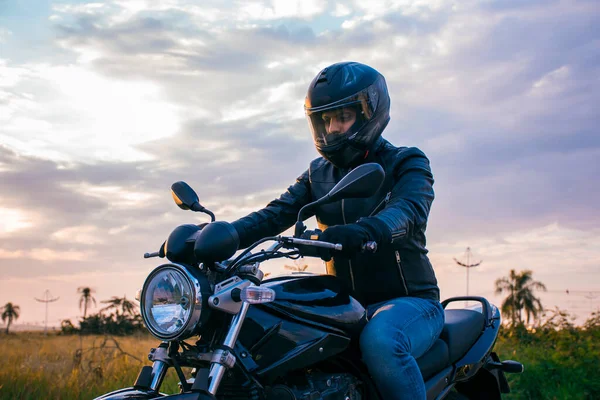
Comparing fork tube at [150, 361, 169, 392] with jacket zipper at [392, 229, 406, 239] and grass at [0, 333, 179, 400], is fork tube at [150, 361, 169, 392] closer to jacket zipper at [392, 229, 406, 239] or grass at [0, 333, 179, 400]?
jacket zipper at [392, 229, 406, 239]

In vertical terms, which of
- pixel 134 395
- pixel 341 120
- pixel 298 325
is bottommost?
pixel 134 395

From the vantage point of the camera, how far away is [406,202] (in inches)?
148

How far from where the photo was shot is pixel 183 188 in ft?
11.6

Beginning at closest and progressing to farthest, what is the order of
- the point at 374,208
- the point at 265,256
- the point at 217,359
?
the point at 217,359, the point at 265,256, the point at 374,208

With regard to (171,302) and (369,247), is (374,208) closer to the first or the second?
(369,247)

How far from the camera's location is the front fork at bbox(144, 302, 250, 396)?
107 inches

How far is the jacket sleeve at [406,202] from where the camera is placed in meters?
3.36

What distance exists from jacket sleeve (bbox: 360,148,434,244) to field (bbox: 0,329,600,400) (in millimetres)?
3392

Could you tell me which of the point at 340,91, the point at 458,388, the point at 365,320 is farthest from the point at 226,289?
the point at 458,388

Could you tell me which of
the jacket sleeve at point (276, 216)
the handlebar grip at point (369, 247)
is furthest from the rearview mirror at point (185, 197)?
the handlebar grip at point (369, 247)

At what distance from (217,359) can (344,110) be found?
187 centimetres

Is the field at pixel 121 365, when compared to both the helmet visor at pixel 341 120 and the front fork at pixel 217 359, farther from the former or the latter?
the front fork at pixel 217 359

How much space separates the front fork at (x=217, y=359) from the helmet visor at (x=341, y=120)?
1517mm

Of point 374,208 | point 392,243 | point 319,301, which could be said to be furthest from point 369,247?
point 374,208
